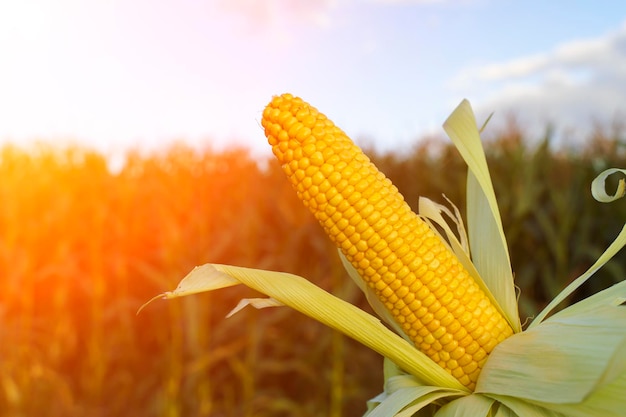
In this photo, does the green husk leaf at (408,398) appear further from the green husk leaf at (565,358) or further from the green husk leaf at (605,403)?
the green husk leaf at (605,403)

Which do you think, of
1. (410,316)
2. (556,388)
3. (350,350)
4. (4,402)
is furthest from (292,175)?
(4,402)

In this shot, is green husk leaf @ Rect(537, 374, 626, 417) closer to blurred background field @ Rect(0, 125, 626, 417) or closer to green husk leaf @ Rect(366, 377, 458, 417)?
green husk leaf @ Rect(366, 377, 458, 417)

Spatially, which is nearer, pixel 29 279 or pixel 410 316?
pixel 410 316

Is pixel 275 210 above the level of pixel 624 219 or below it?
above

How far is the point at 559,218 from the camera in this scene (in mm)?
4453

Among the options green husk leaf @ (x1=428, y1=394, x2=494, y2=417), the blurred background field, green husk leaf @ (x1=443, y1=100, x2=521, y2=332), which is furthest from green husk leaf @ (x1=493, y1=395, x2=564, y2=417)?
the blurred background field

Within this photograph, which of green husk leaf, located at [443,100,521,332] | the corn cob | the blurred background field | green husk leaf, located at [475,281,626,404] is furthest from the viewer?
the blurred background field

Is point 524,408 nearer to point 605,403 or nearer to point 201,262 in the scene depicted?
point 605,403

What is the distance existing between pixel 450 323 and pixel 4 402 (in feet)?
15.0

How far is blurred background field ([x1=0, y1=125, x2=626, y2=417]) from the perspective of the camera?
4.18 m

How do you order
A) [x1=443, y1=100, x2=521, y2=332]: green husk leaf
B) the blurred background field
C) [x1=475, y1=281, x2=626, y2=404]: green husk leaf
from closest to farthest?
[x1=475, y1=281, x2=626, y2=404]: green husk leaf, [x1=443, y1=100, x2=521, y2=332]: green husk leaf, the blurred background field

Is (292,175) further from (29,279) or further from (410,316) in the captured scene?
(29,279)

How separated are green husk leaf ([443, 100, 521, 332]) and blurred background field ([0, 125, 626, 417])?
2843 mm

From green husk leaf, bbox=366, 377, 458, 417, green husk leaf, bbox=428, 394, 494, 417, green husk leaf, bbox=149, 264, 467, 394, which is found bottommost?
green husk leaf, bbox=428, 394, 494, 417
